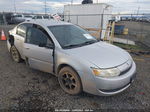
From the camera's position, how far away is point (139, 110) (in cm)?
238

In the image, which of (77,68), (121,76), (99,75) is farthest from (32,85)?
(121,76)

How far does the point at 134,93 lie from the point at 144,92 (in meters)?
0.26

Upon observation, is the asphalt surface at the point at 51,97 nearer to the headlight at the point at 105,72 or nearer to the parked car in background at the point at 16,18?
the headlight at the point at 105,72

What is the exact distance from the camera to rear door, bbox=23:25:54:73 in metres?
3.02

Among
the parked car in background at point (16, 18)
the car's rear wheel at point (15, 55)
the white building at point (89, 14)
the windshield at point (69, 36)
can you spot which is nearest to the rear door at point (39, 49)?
the windshield at point (69, 36)

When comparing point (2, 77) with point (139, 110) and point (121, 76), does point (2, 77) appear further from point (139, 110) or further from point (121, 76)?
point (139, 110)

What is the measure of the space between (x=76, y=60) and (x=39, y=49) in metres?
1.21

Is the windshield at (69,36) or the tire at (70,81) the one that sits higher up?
the windshield at (69,36)

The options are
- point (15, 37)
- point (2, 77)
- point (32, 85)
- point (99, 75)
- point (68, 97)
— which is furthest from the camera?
point (15, 37)

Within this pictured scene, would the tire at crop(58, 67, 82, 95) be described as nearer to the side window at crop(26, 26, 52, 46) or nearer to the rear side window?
the side window at crop(26, 26, 52, 46)

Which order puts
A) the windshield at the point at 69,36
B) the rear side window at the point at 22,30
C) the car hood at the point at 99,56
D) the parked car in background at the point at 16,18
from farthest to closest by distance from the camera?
the parked car in background at the point at 16,18 → the rear side window at the point at 22,30 → the windshield at the point at 69,36 → the car hood at the point at 99,56

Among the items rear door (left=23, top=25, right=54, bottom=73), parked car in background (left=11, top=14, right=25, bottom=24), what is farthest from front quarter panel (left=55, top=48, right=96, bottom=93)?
parked car in background (left=11, top=14, right=25, bottom=24)

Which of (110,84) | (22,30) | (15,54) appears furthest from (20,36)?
→ (110,84)

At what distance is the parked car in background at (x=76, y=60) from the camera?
231cm
